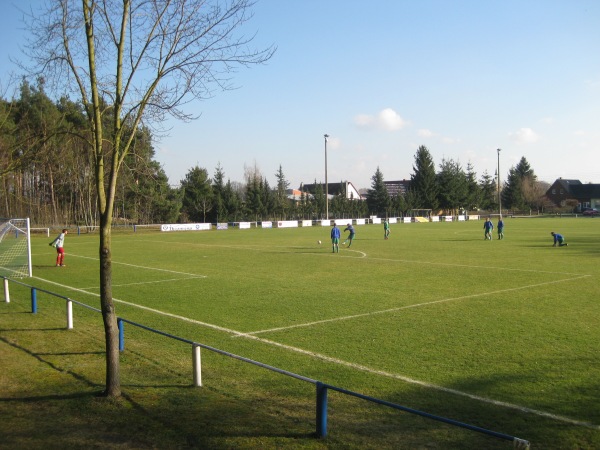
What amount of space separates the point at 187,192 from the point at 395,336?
6538 cm

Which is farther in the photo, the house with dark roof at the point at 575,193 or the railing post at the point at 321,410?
the house with dark roof at the point at 575,193

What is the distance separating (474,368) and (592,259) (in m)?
18.9

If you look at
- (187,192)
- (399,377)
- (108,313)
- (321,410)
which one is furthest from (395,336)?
(187,192)

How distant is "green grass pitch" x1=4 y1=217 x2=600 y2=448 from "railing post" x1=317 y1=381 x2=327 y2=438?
0.21m

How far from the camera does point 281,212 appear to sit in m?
85.2

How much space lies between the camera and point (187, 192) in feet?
239

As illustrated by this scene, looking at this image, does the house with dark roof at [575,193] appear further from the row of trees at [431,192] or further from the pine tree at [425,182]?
Answer: the pine tree at [425,182]

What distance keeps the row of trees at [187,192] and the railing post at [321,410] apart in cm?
346

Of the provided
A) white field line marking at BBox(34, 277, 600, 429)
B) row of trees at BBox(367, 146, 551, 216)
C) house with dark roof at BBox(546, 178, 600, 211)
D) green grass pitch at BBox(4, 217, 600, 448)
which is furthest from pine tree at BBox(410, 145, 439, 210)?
white field line marking at BBox(34, 277, 600, 429)

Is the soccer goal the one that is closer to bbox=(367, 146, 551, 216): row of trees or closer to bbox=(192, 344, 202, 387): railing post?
bbox=(192, 344, 202, 387): railing post

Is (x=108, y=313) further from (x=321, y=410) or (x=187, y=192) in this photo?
(x=187, y=192)

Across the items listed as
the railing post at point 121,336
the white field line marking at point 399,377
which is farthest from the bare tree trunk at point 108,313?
the white field line marking at point 399,377

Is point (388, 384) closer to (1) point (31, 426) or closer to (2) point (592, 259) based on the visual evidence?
(1) point (31, 426)

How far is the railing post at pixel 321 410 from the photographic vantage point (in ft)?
18.0
